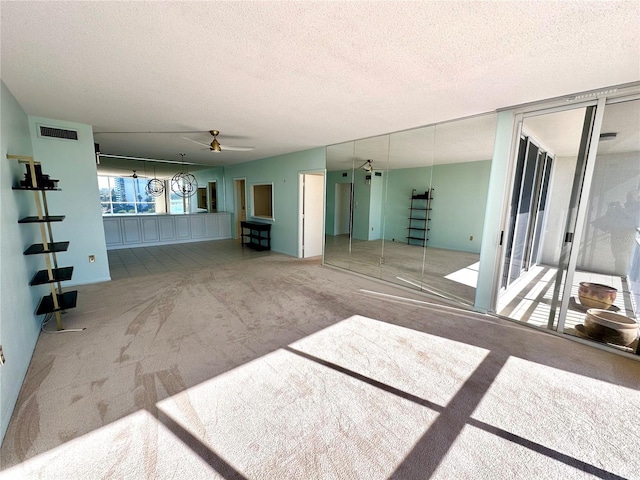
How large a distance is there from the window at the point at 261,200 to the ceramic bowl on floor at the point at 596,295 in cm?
656

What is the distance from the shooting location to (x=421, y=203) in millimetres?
6547

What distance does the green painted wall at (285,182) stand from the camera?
19.4 feet

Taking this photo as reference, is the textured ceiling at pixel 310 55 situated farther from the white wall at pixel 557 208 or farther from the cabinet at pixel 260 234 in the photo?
the cabinet at pixel 260 234

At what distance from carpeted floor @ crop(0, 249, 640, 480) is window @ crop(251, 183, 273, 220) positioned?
192 inches

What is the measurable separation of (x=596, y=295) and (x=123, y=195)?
15.6m

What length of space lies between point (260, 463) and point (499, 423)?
1.53 metres

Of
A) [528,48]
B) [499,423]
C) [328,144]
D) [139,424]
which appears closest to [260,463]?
[139,424]

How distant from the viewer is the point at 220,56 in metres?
1.99

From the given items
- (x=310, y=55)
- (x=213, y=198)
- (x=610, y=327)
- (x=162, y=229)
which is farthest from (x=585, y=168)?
(x=213, y=198)

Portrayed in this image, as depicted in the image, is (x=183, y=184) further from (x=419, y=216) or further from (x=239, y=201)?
(x=419, y=216)

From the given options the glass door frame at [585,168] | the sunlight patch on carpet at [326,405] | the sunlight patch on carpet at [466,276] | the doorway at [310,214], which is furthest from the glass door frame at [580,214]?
the doorway at [310,214]

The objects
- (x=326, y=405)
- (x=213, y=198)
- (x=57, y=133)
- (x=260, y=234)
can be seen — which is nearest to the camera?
(x=326, y=405)

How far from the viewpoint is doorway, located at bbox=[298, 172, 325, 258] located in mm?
6215

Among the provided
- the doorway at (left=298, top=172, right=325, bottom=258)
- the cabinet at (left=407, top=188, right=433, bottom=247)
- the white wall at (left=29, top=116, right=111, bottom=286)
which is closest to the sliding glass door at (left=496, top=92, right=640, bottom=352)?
the cabinet at (left=407, top=188, right=433, bottom=247)
